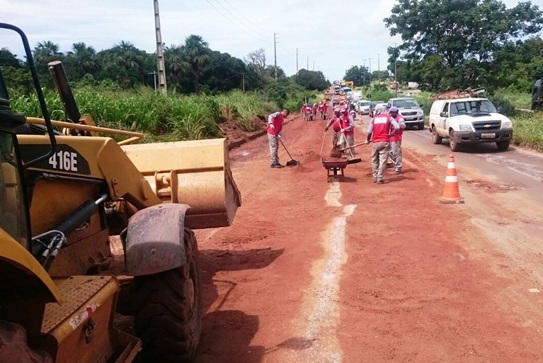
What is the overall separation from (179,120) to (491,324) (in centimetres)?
1771

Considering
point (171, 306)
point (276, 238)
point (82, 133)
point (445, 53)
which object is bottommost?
point (276, 238)

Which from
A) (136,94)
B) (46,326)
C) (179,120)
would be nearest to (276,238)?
(46,326)

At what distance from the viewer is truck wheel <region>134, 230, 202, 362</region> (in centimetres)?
386

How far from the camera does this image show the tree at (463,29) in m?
31.4

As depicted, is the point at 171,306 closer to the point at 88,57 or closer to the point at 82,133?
the point at 82,133

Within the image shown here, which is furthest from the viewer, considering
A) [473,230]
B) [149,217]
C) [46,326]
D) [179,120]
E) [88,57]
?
[88,57]

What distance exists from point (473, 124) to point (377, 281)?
1376 centimetres

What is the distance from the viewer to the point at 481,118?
60.4 ft

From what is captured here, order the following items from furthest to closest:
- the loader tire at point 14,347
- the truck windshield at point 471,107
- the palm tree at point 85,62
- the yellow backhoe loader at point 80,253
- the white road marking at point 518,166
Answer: the palm tree at point 85,62
the truck windshield at point 471,107
the white road marking at point 518,166
the yellow backhoe loader at point 80,253
the loader tire at point 14,347

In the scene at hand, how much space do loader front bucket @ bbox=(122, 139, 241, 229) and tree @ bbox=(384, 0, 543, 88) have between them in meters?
29.4

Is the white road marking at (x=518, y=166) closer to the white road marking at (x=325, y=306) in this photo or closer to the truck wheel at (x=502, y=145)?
the truck wheel at (x=502, y=145)

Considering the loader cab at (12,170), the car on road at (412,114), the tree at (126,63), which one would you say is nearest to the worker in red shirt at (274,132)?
the loader cab at (12,170)

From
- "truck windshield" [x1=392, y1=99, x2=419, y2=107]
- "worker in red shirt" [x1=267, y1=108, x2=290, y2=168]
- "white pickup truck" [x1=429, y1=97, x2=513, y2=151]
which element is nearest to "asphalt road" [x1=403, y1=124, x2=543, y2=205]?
"white pickup truck" [x1=429, y1=97, x2=513, y2=151]

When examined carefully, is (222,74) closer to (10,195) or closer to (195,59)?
(195,59)
